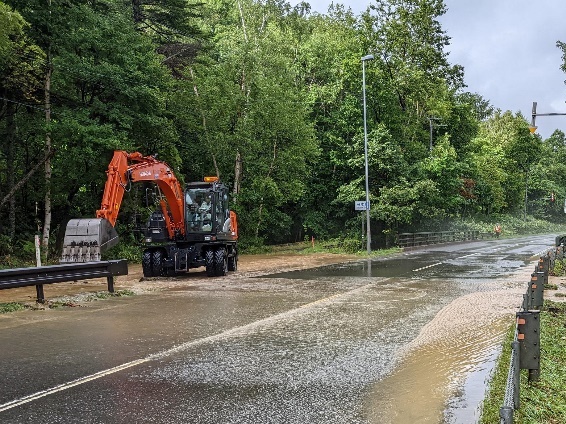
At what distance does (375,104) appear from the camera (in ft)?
159

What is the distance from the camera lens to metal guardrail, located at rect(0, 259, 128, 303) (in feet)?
41.3

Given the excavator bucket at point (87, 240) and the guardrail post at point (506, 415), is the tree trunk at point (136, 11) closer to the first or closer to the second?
the excavator bucket at point (87, 240)

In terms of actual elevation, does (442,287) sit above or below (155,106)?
below

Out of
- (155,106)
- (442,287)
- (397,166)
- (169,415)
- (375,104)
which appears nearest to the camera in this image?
(169,415)

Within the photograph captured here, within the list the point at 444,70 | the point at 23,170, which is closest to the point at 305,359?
the point at 23,170

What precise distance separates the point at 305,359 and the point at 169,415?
9.21 feet

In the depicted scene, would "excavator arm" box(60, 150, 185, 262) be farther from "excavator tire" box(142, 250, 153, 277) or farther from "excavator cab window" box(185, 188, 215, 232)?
"excavator tire" box(142, 250, 153, 277)

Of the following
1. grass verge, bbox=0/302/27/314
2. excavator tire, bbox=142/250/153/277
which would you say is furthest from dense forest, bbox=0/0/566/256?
grass verge, bbox=0/302/27/314

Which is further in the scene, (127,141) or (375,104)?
(375,104)

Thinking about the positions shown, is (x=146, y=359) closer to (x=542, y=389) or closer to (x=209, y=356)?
(x=209, y=356)

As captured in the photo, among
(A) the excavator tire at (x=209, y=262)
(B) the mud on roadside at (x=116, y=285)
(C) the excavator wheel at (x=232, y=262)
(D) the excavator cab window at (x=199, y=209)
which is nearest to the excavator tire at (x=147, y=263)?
(B) the mud on roadside at (x=116, y=285)

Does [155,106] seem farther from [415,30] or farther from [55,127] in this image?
[415,30]

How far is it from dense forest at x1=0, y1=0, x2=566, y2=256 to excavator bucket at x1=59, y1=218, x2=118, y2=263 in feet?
22.1

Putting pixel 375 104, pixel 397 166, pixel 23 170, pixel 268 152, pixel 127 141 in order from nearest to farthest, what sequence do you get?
pixel 127 141
pixel 23 170
pixel 268 152
pixel 397 166
pixel 375 104
